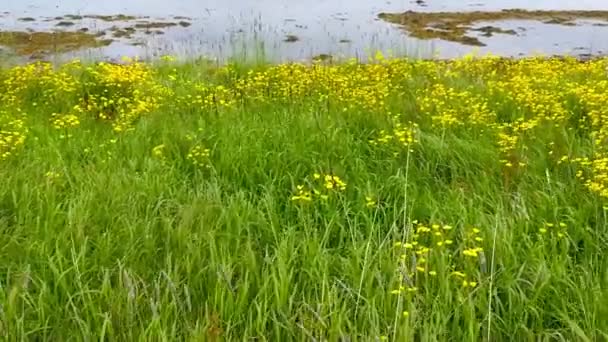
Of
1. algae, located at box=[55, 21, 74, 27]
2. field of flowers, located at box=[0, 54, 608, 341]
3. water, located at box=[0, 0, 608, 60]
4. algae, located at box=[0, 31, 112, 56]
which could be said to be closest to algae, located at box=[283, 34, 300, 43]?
water, located at box=[0, 0, 608, 60]

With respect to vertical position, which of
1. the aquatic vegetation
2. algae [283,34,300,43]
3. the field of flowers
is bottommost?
the field of flowers

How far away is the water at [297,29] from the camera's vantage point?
35.9 feet

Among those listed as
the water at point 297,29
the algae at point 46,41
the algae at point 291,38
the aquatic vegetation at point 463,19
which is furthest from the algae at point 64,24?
the aquatic vegetation at point 463,19

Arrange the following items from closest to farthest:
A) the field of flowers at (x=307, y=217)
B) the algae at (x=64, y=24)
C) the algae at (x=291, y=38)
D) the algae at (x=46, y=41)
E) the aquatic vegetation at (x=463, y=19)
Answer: the field of flowers at (x=307, y=217) → the algae at (x=46, y=41) → the algae at (x=291, y=38) → the algae at (x=64, y=24) → the aquatic vegetation at (x=463, y=19)

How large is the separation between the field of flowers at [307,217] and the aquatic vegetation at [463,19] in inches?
299

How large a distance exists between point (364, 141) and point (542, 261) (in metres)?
1.95

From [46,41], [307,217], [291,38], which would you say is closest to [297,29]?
[291,38]

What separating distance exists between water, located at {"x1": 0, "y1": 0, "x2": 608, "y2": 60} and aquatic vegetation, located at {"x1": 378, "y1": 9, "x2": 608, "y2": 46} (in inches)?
14.5

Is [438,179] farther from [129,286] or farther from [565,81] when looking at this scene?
[565,81]

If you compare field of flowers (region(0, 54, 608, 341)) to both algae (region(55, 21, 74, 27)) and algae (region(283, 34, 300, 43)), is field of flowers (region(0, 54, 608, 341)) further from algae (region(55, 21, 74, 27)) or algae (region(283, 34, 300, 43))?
algae (region(55, 21, 74, 27))

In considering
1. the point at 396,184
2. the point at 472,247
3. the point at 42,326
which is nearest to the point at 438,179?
the point at 396,184

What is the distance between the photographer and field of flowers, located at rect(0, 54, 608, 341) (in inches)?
107

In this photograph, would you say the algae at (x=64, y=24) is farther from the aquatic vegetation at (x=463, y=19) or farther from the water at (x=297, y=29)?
the aquatic vegetation at (x=463, y=19)

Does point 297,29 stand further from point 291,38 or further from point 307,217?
point 307,217
